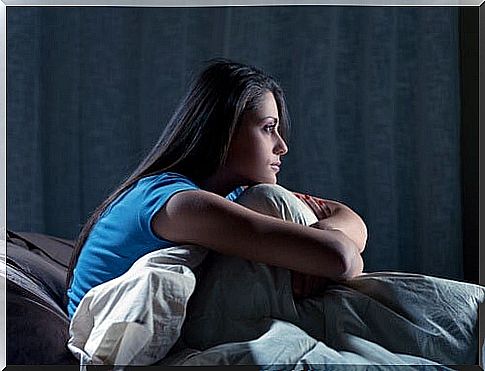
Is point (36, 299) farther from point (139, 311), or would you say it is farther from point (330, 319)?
point (330, 319)

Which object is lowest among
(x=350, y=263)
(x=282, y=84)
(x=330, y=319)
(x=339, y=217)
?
(x=330, y=319)

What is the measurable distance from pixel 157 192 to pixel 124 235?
0.14 m

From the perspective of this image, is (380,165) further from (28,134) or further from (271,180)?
(28,134)

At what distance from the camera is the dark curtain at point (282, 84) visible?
111 inches

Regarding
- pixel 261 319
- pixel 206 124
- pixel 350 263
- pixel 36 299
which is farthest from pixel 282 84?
pixel 36 299

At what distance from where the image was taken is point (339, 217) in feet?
9.18

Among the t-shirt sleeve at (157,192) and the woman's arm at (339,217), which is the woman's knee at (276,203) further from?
the t-shirt sleeve at (157,192)

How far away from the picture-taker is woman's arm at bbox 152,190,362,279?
2711mm

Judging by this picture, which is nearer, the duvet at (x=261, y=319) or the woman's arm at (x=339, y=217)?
the duvet at (x=261, y=319)

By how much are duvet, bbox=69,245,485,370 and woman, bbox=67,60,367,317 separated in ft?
0.14

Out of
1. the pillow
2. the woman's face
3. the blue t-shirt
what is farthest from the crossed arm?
the pillow

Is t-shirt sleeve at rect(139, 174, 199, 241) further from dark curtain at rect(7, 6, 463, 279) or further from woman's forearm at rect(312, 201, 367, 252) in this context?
woman's forearm at rect(312, 201, 367, 252)

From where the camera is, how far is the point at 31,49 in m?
2.83

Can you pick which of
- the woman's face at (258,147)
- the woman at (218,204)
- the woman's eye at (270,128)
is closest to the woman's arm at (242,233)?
the woman at (218,204)
